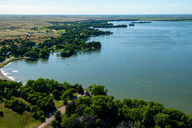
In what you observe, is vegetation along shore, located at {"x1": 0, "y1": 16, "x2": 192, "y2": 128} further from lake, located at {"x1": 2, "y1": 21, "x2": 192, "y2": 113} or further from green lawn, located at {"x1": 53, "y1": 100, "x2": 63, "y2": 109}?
lake, located at {"x1": 2, "y1": 21, "x2": 192, "y2": 113}

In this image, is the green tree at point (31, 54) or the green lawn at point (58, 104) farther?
the green tree at point (31, 54)

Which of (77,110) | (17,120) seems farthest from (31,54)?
(77,110)

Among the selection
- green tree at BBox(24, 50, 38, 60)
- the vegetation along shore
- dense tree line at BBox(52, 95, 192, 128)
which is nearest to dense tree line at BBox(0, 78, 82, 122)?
the vegetation along shore

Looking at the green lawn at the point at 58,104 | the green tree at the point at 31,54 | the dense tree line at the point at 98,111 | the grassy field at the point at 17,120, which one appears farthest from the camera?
the green tree at the point at 31,54

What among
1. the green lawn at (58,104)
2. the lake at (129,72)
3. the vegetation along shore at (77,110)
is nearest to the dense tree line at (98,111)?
the vegetation along shore at (77,110)

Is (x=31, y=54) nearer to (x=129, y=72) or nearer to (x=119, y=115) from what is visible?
(x=129, y=72)

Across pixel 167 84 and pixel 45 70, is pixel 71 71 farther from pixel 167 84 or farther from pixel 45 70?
pixel 167 84

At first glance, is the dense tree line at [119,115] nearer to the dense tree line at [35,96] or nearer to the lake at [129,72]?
the dense tree line at [35,96]
